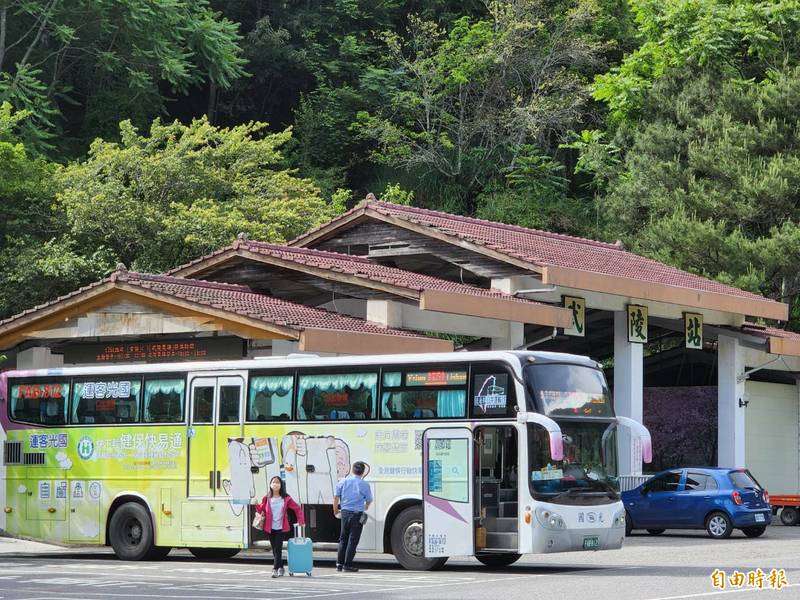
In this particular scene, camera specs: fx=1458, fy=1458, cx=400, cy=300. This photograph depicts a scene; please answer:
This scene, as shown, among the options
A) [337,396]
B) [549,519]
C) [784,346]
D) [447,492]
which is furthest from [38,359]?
[784,346]

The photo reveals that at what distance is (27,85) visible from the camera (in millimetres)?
46750

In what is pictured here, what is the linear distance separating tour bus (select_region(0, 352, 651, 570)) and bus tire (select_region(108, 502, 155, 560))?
0.08 feet

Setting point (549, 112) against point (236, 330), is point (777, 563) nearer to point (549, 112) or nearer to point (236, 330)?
point (236, 330)

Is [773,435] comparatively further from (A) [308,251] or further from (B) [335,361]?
(B) [335,361]

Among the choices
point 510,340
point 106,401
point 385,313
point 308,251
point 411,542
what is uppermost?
point 308,251

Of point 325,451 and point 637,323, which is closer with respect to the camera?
point 325,451

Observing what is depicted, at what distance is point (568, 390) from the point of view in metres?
20.9

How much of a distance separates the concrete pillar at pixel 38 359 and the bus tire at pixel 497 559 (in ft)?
41.6

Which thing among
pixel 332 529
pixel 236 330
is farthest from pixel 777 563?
pixel 236 330

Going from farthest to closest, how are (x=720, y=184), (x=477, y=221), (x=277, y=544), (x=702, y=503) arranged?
(x=720, y=184) → (x=477, y=221) → (x=702, y=503) → (x=277, y=544)

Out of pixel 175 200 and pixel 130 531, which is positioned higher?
pixel 175 200

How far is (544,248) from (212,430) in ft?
43.4

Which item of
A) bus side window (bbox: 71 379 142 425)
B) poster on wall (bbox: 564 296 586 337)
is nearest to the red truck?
poster on wall (bbox: 564 296 586 337)

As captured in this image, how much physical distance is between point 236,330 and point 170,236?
13.1 metres
